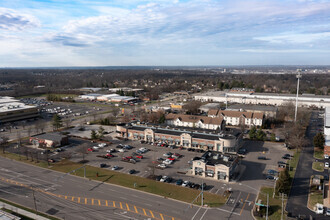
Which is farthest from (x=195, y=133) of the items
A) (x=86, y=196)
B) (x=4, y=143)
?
(x=4, y=143)

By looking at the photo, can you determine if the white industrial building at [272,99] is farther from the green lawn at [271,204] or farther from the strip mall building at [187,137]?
the green lawn at [271,204]

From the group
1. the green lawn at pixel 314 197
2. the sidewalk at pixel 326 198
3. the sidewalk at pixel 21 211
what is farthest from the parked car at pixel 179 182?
the sidewalk at pixel 326 198

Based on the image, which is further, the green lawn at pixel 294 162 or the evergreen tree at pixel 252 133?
the evergreen tree at pixel 252 133

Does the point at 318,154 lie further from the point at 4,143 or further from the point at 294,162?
the point at 4,143

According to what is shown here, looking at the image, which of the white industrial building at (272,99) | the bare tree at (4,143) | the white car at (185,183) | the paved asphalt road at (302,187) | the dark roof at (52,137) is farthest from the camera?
the white industrial building at (272,99)

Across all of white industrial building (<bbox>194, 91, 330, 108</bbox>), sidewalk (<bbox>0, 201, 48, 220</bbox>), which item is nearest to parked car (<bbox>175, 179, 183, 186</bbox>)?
sidewalk (<bbox>0, 201, 48, 220</bbox>)

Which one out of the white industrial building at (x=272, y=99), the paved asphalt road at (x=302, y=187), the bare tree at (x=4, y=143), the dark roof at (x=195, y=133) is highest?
the white industrial building at (x=272, y=99)

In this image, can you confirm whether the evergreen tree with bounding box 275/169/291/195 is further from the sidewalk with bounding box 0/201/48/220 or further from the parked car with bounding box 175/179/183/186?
the sidewalk with bounding box 0/201/48/220
